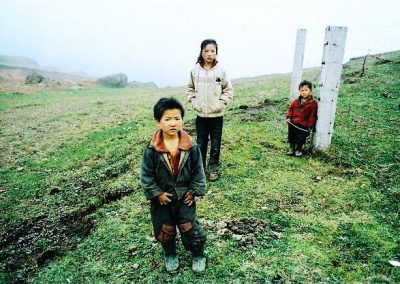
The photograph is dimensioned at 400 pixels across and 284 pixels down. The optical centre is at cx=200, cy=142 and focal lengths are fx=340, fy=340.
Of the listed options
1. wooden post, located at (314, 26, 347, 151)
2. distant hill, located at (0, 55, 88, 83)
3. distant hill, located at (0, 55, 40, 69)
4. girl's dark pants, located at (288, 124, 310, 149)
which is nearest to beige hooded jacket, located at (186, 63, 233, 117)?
girl's dark pants, located at (288, 124, 310, 149)

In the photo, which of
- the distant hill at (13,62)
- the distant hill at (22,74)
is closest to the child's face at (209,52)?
the distant hill at (22,74)

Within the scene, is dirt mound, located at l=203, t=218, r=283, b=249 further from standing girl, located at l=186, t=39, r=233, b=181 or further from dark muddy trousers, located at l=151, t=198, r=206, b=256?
standing girl, located at l=186, t=39, r=233, b=181

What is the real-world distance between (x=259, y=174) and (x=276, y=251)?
6.57ft

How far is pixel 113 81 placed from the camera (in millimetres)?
32875

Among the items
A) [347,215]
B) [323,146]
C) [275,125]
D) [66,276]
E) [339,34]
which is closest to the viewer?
[66,276]

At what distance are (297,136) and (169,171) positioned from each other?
12.0 ft

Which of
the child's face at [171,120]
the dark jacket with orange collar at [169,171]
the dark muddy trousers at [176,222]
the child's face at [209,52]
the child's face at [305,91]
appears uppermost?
the child's face at [209,52]

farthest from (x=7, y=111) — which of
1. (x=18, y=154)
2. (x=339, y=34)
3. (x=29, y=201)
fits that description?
(x=339, y=34)

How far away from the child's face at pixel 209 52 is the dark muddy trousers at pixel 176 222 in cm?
253

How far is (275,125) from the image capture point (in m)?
8.14

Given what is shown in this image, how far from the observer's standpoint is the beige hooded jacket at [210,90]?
5375 millimetres

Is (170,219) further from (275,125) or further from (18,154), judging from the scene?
(18,154)

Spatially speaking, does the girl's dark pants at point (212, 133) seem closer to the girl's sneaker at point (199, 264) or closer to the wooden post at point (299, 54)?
the girl's sneaker at point (199, 264)

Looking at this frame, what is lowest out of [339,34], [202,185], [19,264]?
[19,264]
